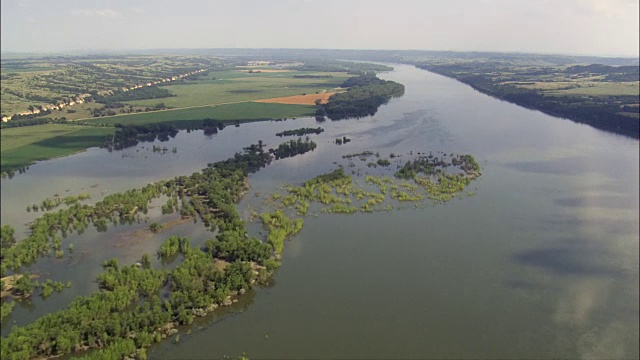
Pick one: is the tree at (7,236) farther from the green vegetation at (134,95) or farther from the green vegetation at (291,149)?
the green vegetation at (134,95)

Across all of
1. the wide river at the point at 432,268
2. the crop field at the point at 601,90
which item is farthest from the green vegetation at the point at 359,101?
the crop field at the point at 601,90

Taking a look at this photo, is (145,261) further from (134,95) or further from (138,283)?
(134,95)

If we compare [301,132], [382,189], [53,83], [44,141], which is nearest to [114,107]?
[53,83]

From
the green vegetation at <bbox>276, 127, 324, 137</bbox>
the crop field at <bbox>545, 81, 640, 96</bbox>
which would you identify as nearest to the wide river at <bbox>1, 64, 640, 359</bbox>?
the green vegetation at <bbox>276, 127, 324, 137</bbox>

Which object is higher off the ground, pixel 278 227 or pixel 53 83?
pixel 53 83

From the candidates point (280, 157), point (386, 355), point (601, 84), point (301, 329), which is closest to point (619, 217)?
point (386, 355)
